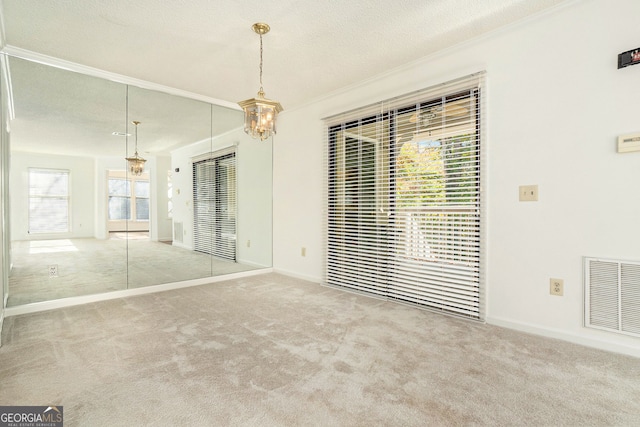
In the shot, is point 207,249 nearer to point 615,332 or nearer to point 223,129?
point 223,129

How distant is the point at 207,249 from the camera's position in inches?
172

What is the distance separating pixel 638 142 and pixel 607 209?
1.59 feet

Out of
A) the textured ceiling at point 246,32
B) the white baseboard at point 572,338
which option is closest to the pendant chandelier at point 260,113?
the textured ceiling at point 246,32

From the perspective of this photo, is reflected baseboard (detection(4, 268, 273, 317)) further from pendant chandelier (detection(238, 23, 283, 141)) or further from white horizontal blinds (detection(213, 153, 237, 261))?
pendant chandelier (detection(238, 23, 283, 141))

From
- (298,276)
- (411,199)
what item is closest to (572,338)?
(411,199)

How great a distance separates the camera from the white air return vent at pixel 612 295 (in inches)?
82.4

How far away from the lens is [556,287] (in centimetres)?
240

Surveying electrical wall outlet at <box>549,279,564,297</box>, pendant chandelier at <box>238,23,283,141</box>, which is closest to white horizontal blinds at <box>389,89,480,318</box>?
electrical wall outlet at <box>549,279,564,297</box>

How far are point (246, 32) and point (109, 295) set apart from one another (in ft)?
10.6

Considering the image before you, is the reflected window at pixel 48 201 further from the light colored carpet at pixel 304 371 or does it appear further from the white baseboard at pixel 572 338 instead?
the white baseboard at pixel 572 338

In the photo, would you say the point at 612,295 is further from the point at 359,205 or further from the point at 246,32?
the point at 246,32

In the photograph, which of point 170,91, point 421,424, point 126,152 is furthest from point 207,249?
point 421,424

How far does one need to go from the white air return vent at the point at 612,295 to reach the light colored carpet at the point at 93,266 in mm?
4202

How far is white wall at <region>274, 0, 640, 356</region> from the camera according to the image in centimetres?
215
